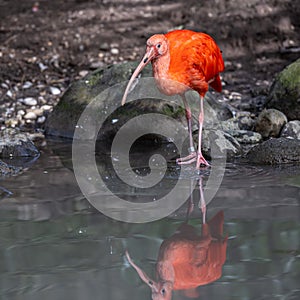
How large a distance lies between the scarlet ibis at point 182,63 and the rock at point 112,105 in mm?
806

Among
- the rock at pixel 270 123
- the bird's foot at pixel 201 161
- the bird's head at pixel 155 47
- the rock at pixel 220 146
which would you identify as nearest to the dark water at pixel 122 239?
the bird's foot at pixel 201 161

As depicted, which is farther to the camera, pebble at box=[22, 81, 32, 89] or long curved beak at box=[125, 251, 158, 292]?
pebble at box=[22, 81, 32, 89]

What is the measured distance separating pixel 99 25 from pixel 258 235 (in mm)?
7029

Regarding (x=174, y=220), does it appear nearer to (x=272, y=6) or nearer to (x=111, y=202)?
(x=111, y=202)

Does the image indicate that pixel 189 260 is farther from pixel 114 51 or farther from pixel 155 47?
pixel 114 51

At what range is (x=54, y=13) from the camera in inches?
445

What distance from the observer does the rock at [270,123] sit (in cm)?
762

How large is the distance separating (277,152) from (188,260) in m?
2.43

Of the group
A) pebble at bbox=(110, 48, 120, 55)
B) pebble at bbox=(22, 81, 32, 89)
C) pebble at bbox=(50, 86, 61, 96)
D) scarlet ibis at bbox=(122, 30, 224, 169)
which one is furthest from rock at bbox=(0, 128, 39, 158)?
pebble at bbox=(110, 48, 120, 55)

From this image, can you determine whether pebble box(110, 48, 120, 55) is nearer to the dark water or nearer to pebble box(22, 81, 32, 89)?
pebble box(22, 81, 32, 89)

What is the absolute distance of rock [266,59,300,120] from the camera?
793 centimetres

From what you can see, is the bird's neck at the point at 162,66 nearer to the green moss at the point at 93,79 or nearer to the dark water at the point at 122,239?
the dark water at the point at 122,239

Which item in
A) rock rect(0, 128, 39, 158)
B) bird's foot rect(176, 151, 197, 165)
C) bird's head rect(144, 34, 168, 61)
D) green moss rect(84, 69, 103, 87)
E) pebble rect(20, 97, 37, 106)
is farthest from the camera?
pebble rect(20, 97, 37, 106)

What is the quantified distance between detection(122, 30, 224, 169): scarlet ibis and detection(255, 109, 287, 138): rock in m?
0.92
